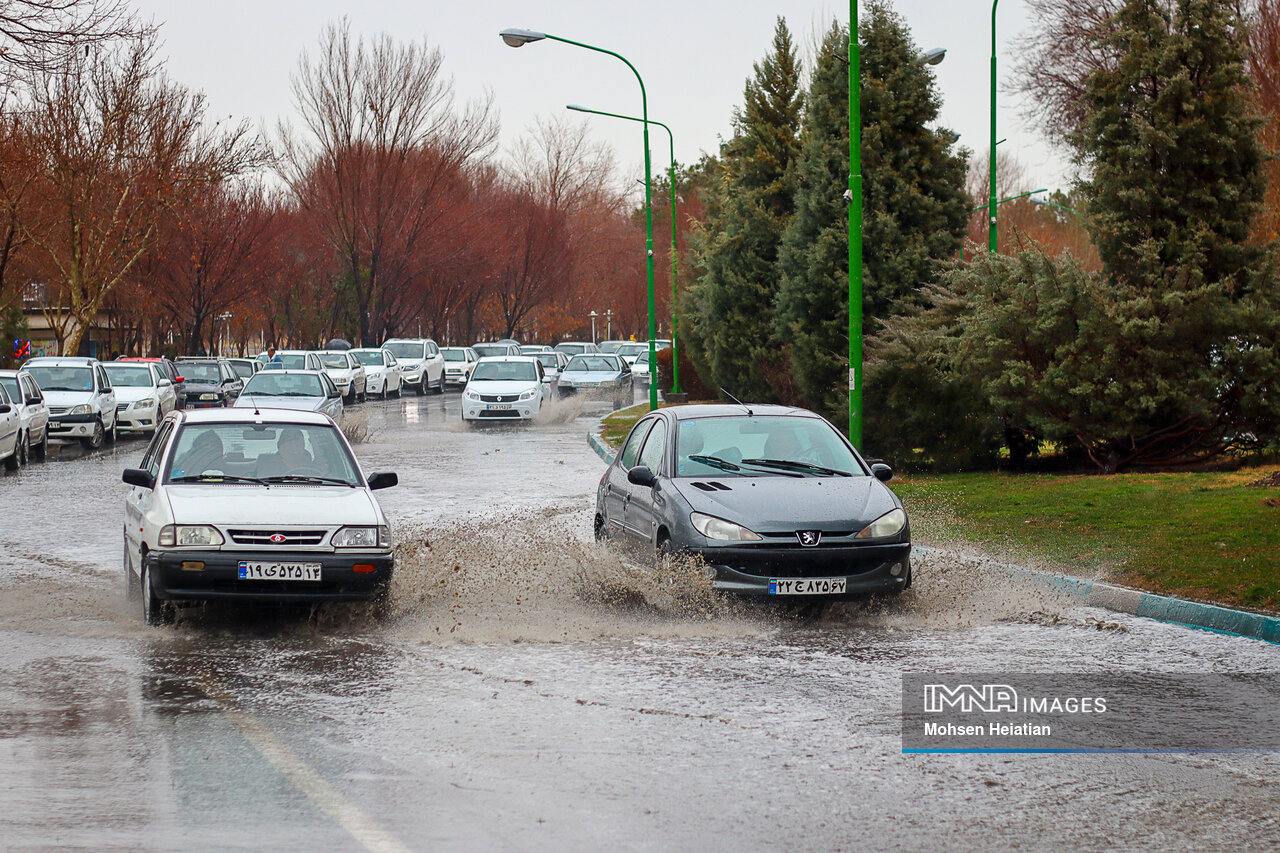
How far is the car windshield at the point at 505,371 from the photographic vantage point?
126 feet

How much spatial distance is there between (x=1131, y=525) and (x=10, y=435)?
16742mm

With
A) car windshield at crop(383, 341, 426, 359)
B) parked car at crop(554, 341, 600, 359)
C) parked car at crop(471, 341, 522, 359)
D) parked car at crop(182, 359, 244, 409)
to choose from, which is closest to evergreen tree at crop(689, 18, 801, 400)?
parked car at crop(182, 359, 244, 409)

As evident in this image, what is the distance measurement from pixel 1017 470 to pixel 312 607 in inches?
509

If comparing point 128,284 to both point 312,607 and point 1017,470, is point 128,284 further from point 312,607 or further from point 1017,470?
point 312,607

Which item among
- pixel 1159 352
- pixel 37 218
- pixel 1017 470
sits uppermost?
pixel 37 218

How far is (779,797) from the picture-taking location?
5.67 m

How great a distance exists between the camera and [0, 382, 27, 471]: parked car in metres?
22.3

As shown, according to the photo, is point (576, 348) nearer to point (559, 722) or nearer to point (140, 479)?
point (140, 479)

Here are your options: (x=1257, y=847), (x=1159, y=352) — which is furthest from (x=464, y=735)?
(x=1159, y=352)

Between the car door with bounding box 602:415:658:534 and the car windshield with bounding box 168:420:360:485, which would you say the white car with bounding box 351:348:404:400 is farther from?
the car windshield with bounding box 168:420:360:485

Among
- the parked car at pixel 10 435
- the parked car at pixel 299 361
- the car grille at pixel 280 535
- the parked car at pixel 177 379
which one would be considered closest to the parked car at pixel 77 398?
the parked car at pixel 10 435

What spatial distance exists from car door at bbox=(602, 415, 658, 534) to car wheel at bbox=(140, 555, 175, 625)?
3552mm

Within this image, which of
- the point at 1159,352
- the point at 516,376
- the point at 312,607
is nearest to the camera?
the point at 312,607

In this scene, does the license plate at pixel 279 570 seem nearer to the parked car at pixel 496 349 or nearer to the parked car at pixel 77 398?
the parked car at pixel 77 398
